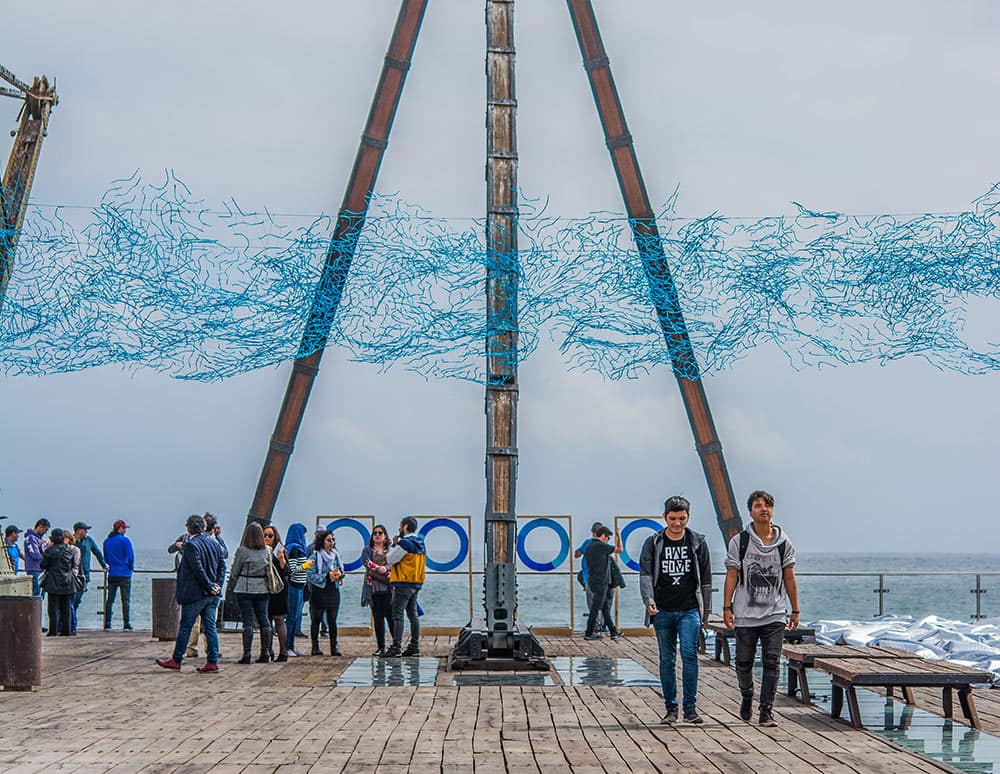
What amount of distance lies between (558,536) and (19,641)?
9.44m

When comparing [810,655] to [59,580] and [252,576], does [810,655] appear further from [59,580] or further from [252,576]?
[59,580]

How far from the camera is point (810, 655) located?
10.5 metres

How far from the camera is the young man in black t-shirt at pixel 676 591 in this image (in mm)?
9609

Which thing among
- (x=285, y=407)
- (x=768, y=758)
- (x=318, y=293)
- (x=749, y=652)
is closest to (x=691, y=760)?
(x=768, y=758)

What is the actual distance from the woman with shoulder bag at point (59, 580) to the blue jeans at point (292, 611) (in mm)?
3520

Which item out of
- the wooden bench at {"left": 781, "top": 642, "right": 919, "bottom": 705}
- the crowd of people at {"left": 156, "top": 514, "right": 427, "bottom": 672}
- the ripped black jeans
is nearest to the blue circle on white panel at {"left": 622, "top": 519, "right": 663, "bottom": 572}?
the crowd of people at {"left": 156, "top": 514, "right": 427, "bottom": 672}

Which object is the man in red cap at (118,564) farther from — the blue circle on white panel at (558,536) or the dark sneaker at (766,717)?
the dark sneaker at (766,717)

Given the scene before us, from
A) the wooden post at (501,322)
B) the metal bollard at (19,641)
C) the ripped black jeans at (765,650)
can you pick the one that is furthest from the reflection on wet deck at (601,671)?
the metal bollard at (19,641)

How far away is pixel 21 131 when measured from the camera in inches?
613

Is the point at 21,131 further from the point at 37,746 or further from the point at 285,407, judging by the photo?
the point at 37,746

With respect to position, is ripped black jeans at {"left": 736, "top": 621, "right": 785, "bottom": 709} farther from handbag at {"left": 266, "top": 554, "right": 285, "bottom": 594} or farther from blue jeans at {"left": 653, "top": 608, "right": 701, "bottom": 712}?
handbag at {"left": 266, "top": 554, "right": 285, "bottom": 594}

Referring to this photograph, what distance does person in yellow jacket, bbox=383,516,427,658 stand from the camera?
1497 centimetres

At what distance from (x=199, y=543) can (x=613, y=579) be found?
22.2 ft

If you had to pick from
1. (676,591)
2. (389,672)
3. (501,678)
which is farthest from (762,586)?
(389,672)
